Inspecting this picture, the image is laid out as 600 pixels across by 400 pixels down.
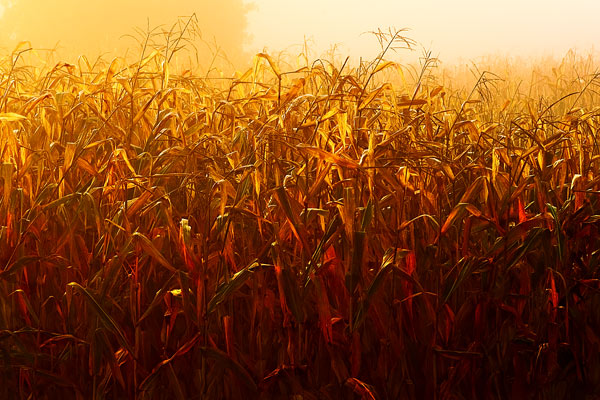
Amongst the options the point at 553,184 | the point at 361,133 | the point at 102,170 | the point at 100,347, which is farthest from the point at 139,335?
the point at 553,184

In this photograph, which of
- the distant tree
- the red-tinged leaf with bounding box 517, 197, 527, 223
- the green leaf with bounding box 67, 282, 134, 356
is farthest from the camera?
the distant tree

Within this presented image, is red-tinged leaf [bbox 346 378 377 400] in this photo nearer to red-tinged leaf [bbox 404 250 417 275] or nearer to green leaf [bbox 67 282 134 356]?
red-tinged leaf [bbox 404 250 417 275]

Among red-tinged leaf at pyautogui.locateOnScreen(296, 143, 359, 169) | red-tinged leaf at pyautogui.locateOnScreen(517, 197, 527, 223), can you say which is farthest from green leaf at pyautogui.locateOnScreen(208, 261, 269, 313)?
red-tinged leaf at pyautogui.locateOnScreen(517, 197, 527, 223)

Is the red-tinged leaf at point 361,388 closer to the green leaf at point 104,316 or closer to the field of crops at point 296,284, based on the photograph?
the field of crops at point 296,284

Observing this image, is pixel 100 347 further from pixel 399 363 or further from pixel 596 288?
pixel 596 288

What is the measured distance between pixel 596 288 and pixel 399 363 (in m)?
0.60

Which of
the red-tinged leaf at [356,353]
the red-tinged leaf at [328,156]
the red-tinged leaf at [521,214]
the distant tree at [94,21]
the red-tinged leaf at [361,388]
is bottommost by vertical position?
the red-tinged leaf at [361,388]

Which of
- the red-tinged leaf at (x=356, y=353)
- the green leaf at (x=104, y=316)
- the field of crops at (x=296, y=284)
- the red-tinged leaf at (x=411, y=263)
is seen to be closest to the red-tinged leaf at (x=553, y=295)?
the field of crops at (x=296, y=284)

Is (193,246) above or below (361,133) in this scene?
below

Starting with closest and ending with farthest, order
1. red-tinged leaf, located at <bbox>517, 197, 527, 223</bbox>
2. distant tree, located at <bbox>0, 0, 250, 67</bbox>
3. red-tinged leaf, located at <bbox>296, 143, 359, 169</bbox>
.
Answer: red-tinged leaf, located at <bbox>296, 143, 359, 169</bbox>, red-tinged leaf, located at <bbox>517, 197, 527, 223</bbox>, distant tree, located at <bbox>0, 0, 250, 67</bbox>

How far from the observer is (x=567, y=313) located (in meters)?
1.88

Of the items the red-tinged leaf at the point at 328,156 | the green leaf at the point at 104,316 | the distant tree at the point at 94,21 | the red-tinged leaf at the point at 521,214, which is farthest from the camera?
the distant tree at the point at 94,21

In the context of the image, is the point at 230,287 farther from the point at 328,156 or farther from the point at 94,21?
the point at 94,21

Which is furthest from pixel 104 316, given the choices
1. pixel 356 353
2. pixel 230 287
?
pixel 356 353
